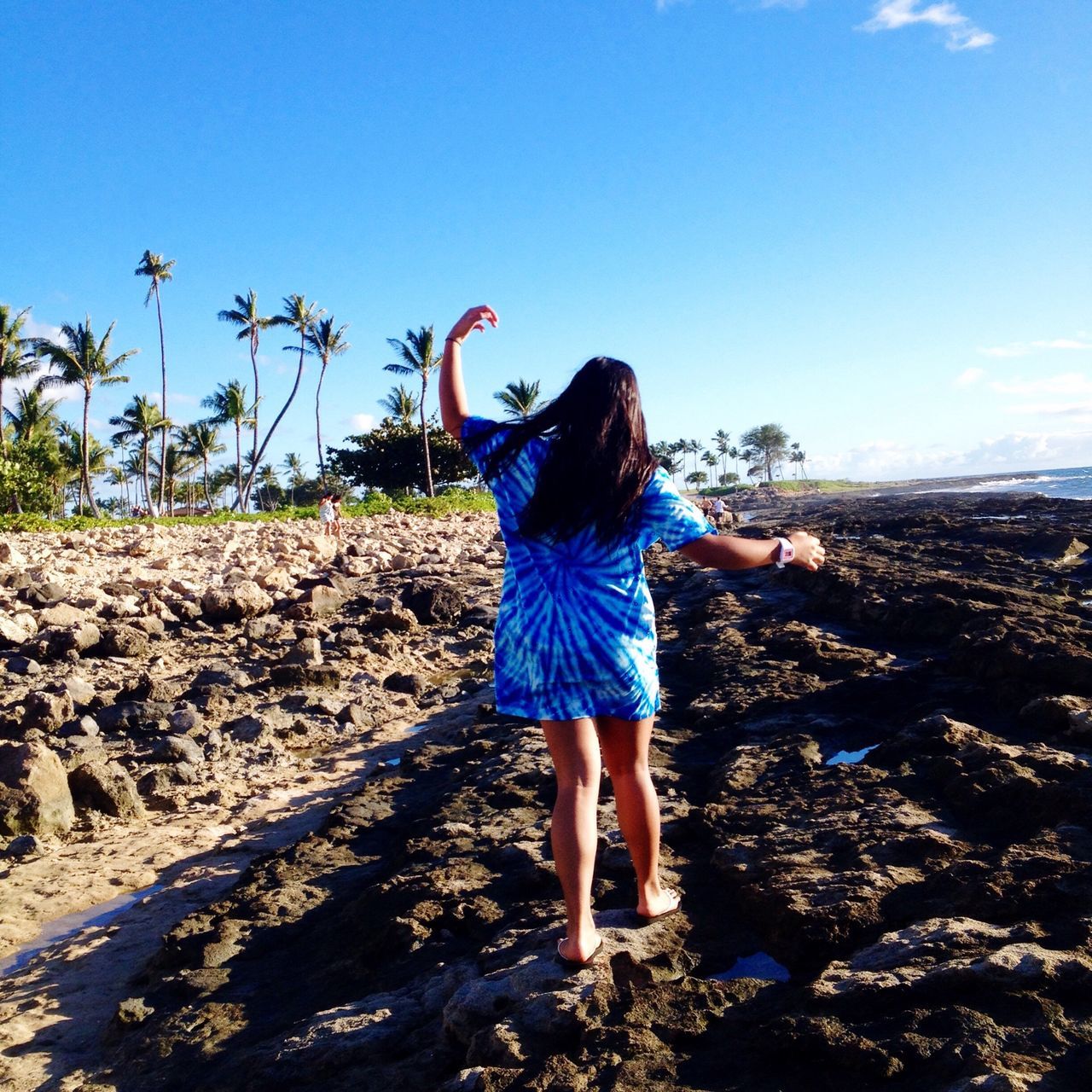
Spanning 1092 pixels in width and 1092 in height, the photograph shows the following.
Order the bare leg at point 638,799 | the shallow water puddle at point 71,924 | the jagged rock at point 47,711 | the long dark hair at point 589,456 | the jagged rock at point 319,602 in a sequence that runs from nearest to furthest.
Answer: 1. the long dark hair at point 589,456
2. the bare leg at point 638,799
3. the shallow water puddle at point 71,924
4. the jagged rock at point 47,711
5. the jagged rock at point 319,602

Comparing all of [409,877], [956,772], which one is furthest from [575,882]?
[956,772]

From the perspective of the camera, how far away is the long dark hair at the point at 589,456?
2264mm

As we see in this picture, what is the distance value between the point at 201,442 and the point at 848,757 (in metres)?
51.8

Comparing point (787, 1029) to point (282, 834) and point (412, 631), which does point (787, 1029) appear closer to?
point (282, 834)

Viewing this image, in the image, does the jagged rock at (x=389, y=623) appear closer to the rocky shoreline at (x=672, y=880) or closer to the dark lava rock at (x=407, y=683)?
the dark lava rock at (x=407, y=683)

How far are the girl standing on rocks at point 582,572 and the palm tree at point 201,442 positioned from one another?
51028mm

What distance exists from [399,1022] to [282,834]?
2.44 m

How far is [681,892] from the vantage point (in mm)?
2836

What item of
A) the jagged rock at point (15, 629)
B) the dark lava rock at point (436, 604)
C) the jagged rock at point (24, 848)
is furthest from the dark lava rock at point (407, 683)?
the jagged rock at point (15, 629)

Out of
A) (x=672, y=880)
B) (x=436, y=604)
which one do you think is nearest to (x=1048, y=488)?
(x=436, y=604)

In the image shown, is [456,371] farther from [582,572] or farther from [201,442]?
[201,442]

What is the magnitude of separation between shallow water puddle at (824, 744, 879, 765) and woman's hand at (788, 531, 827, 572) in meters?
1.72

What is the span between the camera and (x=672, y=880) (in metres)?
2.95

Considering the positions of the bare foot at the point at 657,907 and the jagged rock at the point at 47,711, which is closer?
the bare foot at the point at 657,907
